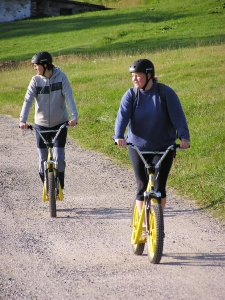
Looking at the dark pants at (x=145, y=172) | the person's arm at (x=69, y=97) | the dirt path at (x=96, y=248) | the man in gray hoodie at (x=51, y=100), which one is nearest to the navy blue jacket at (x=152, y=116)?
the dark pants at (x=145, y=172)

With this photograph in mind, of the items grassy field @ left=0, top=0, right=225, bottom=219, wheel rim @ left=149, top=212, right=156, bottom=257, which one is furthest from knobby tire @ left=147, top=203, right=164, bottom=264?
grassy field @ left=0, top=0, right=225, bottom=219

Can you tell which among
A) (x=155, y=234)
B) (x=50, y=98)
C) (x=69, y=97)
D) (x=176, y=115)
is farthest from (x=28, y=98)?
(x=155, y=234)

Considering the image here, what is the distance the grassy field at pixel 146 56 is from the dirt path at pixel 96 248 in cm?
104

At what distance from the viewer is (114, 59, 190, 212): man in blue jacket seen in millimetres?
7770

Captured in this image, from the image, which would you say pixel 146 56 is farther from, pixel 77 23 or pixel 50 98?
pixel 77 23

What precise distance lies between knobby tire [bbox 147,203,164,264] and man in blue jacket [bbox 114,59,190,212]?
2.30ft

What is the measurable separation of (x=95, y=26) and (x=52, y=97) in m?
42.9

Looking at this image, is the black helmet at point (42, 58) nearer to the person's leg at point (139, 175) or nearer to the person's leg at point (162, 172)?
the person's leg at point (139, 175)

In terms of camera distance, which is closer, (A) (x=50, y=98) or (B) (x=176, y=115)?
(B) (x=176, y=115)

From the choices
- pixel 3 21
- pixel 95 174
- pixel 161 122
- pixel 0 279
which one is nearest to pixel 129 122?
pixel 161 122

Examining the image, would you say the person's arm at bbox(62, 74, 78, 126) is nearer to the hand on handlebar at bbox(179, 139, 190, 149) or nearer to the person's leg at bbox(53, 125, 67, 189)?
the person's leg at bbox(53, 125, 67, 189)

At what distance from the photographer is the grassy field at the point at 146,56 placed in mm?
13461

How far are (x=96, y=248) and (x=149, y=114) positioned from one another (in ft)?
5.50

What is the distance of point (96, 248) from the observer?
846 cm
